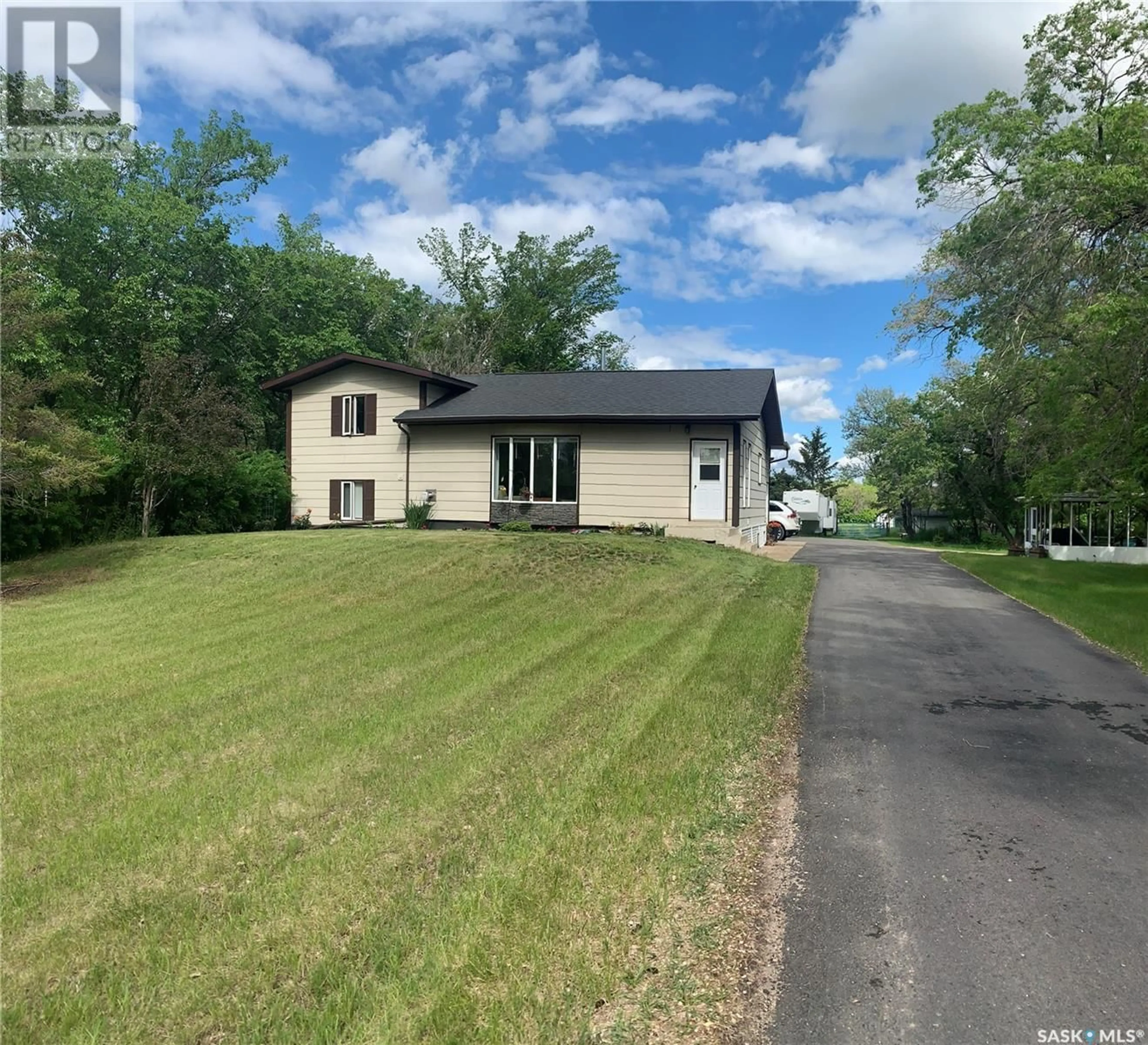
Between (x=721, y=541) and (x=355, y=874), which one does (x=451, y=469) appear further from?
(x=355, y=874)

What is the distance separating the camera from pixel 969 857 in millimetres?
3451

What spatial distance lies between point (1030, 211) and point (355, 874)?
15.6m

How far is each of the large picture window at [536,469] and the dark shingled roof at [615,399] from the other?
0.85 meters

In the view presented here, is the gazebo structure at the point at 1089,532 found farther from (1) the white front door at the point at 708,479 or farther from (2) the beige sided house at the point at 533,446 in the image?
(1) the white front door at the point at 708,479

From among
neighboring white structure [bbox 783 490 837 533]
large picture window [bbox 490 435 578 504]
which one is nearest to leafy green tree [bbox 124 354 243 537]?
large picture window [bbox 490 435 578 504]

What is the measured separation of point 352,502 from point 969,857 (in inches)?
764

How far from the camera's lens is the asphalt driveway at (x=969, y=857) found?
2.45 meters

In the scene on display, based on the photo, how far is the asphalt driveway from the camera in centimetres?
245

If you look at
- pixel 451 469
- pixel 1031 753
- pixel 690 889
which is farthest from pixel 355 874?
pixel 451 469

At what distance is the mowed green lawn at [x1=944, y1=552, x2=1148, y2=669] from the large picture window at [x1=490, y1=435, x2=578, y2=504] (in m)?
10.1

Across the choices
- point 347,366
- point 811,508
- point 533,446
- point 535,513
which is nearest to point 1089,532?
point 811,508

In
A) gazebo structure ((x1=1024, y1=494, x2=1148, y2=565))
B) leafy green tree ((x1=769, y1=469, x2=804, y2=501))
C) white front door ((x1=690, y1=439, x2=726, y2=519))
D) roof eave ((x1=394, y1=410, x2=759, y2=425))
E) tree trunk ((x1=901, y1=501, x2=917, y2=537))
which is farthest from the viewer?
leafy green tree ((x1=769, y1=469, x2=804, y2=501))

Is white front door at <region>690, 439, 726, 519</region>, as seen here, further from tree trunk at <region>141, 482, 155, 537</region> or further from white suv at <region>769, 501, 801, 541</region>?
tree trunk at <region>141, 482, 155, 537</region>

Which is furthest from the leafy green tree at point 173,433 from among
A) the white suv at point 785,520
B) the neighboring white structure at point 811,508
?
the neighboring white structure at point 811,508
